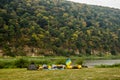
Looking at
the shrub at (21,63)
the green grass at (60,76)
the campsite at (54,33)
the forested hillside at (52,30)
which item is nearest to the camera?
the green grass at (60,76)

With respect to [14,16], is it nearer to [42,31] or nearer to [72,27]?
[42,31]

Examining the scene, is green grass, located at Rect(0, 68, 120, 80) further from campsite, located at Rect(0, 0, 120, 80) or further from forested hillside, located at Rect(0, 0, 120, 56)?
forested hillside, located at Rect(0, 0, 120, 56)

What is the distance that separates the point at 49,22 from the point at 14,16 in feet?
44.3

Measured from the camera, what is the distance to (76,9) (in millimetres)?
119500

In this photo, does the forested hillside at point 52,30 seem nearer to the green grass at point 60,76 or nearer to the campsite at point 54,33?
the campsite at point 54,33

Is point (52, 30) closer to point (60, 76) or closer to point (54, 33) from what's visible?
point (54, 33)

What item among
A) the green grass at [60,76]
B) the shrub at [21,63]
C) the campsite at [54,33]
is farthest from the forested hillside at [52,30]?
the green grass at [60,76]

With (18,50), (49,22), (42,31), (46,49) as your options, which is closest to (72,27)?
(49,22)

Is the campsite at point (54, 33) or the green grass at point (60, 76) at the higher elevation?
the green grass at point (60, 76)

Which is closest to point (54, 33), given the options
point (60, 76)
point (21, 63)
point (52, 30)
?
point (52, 30)

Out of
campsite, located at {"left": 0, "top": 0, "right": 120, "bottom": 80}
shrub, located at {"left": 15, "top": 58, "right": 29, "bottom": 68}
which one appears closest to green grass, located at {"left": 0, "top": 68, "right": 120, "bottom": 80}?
shrub, located at {"left": 15, "top": 58, "right": 29, "bottom": 68}

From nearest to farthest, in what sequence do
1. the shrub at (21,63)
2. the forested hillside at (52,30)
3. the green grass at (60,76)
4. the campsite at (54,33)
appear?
the green grass at (60,76)
the shrub at (21,63)
the campsite at (54,33)
the forested hillside at (52,30)

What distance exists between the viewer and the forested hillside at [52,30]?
76.9 metres

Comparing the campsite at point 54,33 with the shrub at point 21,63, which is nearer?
the shrub at point 21,63
